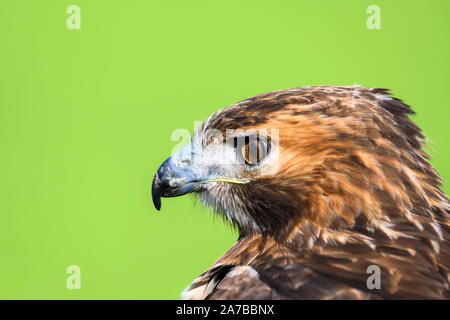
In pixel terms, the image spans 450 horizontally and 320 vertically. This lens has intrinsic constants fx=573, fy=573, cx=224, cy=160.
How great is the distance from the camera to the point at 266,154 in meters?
2.55

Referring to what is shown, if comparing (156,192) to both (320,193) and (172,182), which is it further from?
(320,193)

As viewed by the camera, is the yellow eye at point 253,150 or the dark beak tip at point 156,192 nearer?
the yellow eye at point 253,150

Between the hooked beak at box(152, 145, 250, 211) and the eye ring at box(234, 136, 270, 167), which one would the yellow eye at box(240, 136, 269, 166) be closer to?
the eye ring at box(234, 136, 270, 167)

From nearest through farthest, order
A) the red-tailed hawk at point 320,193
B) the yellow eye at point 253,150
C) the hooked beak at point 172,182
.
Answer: the red-tailed hawk at point 320,193 → the yellow eye at point 253,150 → the hooked beak at point 172,182

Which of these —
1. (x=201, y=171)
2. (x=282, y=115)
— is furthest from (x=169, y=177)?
(x=282, y=115)

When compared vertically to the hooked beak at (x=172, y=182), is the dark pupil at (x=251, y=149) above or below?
above


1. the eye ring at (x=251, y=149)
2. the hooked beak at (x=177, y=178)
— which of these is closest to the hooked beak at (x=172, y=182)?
the hooked beak at (x=177, y=178)

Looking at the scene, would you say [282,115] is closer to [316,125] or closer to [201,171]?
[316,125]

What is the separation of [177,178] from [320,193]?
0.71 m

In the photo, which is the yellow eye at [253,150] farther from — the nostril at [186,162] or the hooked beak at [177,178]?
the nostril at [186,162]

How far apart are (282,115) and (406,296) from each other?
913 mm

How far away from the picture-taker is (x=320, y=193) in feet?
8.04

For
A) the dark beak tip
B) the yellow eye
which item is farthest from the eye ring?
the dark beak tip

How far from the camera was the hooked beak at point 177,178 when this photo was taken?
2768mm
